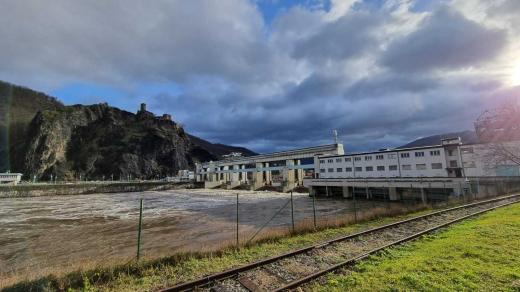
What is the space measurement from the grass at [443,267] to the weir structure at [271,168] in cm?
6889

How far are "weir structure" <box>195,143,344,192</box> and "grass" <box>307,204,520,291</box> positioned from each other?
68893 mm

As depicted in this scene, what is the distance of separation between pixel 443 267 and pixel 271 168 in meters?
95.6

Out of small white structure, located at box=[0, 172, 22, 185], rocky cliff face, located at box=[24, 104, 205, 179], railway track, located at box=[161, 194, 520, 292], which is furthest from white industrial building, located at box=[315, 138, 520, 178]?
rocky cliff face, located at box=[24, 104, 205, 179]

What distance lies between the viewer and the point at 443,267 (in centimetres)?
819

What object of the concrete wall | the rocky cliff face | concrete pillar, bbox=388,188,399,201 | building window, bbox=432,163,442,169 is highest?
the rocky cliff face

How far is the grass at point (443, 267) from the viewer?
7031mm

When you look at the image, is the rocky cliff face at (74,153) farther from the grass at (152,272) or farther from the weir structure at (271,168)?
the grass at (152,272)

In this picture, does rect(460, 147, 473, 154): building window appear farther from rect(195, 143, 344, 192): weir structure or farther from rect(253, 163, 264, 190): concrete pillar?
rect(253, 163, 264, 190): concrete pillar

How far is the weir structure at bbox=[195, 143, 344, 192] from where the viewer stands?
8694 centimetres

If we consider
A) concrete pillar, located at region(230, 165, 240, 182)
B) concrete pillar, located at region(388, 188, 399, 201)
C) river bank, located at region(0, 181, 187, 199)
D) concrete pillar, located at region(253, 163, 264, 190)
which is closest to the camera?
concrete pillar, located at region(388, 188, 399, 201)

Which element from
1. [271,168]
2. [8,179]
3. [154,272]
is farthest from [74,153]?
[154,272]

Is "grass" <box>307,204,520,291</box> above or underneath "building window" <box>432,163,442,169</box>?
underneath

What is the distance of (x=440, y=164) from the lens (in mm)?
54281

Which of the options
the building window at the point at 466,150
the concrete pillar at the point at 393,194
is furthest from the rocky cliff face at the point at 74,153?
the building window at the point at 466,150
